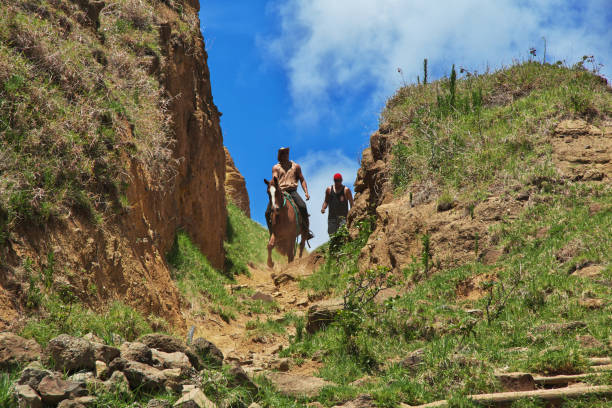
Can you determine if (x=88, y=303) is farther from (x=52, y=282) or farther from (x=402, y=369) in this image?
(x=402, y=369)

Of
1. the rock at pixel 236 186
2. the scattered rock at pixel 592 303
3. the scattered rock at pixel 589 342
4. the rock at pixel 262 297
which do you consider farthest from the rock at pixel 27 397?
the rock at pixel 236 186

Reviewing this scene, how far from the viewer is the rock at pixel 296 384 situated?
546 cm

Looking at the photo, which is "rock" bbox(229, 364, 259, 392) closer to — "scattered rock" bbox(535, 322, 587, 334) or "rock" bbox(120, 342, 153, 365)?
"rock" bbox(120, 342, 153, 365)

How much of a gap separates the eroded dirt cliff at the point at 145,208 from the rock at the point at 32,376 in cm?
131

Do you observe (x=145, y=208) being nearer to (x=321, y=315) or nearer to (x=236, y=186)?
(x=321, y=315)

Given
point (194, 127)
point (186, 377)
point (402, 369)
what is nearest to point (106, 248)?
point (186, 377)

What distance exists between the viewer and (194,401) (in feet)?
13.0

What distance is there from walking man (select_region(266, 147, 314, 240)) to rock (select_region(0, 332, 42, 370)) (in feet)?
36.8

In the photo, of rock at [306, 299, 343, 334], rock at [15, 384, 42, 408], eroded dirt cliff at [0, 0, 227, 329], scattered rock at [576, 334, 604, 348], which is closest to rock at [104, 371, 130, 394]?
rock at [15, 384, 42, 408]

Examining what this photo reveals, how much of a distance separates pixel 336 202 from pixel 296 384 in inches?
446

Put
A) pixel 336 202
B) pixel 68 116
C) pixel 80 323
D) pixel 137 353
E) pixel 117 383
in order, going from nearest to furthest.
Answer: pixel 117 383, pixel 137 353, pixel 80 323, pixel 68 116, pixel 336 202

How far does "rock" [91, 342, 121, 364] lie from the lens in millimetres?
4372

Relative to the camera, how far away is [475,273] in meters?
8.68

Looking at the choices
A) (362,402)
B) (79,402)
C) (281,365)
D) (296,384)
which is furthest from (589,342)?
(79,402)
